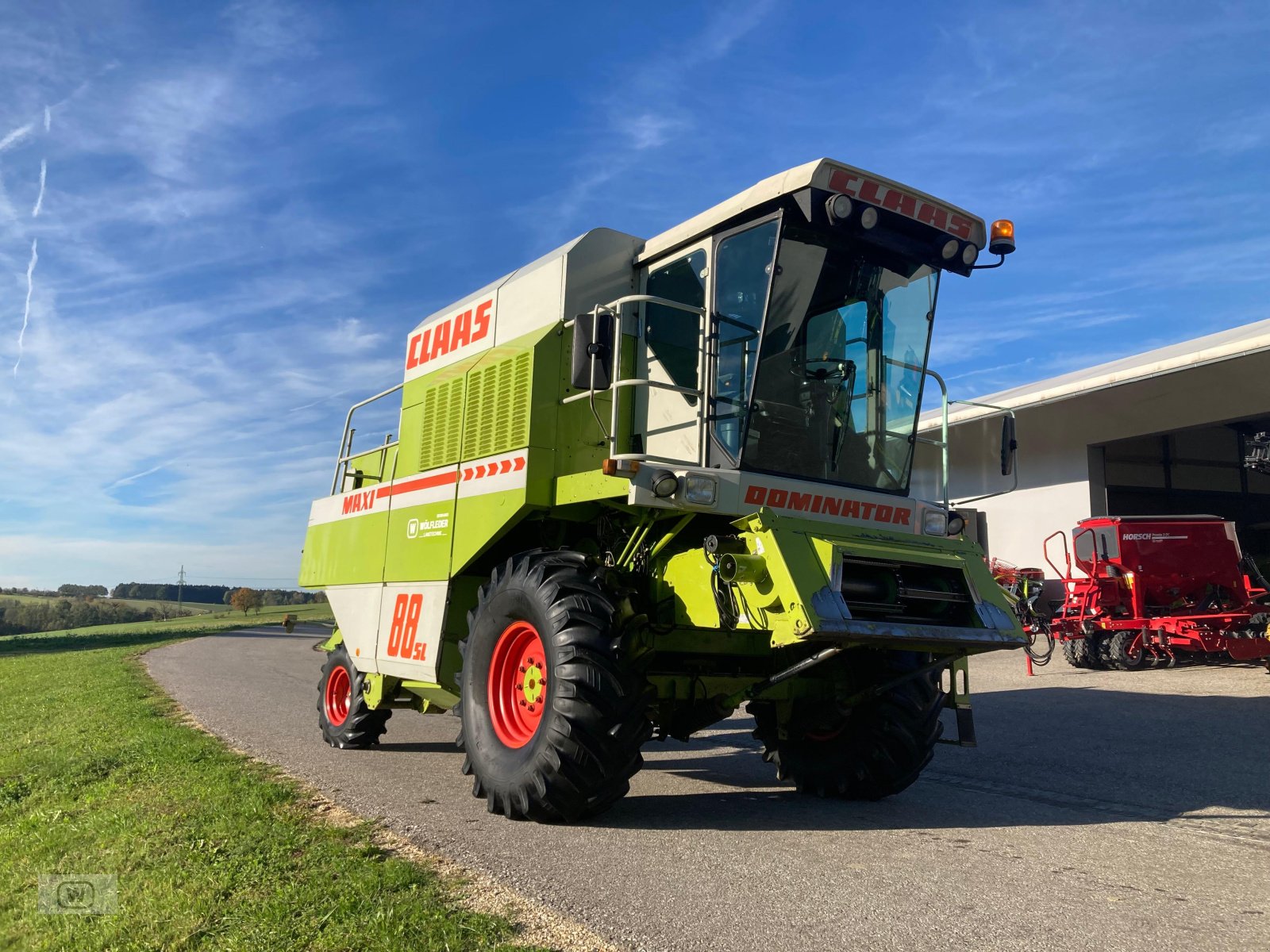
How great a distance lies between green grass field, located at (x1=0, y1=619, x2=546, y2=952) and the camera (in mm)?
3416

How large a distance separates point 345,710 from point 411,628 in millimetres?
2191

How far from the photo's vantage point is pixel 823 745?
6645 mm

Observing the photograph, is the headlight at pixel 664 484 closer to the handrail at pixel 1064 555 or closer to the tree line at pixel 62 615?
the handrail at pixel 1064 555

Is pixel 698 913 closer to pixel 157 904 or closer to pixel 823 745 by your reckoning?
pixel 157 904

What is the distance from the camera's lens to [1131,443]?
20266 millimetres

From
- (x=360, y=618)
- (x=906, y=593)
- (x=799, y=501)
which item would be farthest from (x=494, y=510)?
(x=906, y=593)

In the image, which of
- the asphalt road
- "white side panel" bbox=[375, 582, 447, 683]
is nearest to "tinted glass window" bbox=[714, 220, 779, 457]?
the asphalt road

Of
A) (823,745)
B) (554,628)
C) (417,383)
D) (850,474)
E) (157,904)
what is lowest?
(157,904)

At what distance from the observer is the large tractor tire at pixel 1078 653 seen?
50.3ft

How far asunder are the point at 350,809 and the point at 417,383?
13.5 feet

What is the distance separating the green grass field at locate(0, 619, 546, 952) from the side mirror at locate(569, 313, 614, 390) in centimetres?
284

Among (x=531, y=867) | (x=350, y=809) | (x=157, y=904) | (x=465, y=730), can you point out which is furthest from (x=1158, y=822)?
(x=157, y=904)

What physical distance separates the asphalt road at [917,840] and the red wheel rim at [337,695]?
32 cm

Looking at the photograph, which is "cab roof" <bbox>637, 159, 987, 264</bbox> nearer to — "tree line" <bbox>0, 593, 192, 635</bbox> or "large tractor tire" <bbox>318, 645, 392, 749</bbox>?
"large tractor tire" <bbox>318, 645, 392, 749</bbox>
